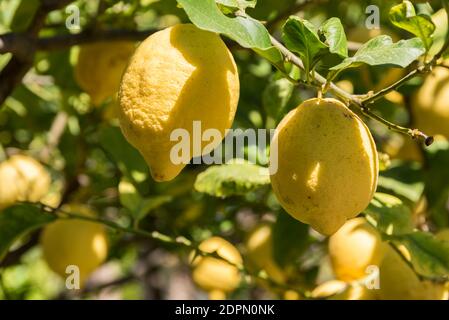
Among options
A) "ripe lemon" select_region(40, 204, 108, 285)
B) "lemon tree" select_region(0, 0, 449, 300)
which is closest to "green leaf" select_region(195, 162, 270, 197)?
"lemon tree" select_region(0, 0, 449, 300)

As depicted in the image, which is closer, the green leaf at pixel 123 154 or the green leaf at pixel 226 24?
the green leaf at pixel 226 24

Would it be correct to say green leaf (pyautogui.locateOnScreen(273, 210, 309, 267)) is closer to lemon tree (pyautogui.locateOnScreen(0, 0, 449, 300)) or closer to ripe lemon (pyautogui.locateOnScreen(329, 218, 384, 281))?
lemon tree (pyautogui.locateOnScreen(0, 0, 449, 300))

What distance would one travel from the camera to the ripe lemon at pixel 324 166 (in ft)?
2.28

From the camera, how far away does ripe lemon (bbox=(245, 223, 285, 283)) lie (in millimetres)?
1399

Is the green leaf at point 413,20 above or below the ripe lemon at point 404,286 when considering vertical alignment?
above

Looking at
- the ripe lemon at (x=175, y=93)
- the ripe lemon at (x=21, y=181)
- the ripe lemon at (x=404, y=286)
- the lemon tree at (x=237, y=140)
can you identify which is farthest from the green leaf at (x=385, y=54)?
the ripe lemon at (x=21, y=181)

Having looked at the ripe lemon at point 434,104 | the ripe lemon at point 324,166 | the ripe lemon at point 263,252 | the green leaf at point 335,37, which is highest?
the green leaf at point 335,37

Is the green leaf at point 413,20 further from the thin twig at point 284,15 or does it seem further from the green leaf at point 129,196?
the green leaf at point 129,196

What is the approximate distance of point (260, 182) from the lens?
0.97 m

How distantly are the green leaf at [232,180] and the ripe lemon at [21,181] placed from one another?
0.48 m

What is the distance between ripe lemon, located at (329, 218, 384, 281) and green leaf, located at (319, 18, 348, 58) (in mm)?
472
